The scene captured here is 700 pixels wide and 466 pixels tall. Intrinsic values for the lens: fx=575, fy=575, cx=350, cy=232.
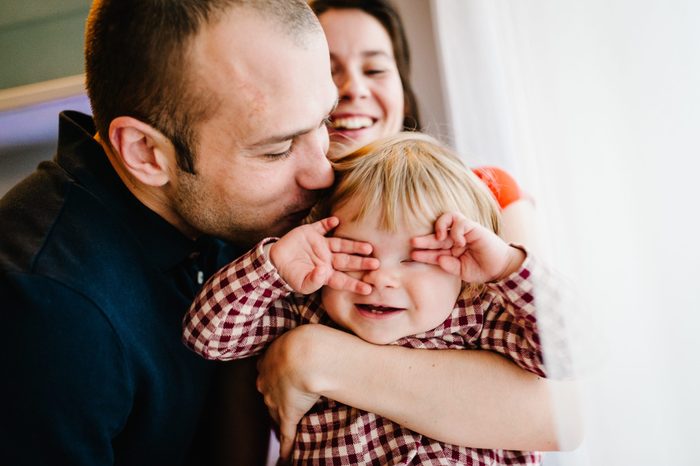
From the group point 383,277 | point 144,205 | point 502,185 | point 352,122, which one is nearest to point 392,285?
point 383,277

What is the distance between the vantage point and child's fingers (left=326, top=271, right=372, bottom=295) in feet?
2.90

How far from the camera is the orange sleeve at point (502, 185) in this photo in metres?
1.15

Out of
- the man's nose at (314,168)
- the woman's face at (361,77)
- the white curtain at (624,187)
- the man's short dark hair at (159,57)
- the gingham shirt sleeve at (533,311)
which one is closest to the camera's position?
the white curtain at (624,187)

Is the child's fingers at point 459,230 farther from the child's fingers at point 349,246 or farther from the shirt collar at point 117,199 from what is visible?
the shirt collar at point 117,199

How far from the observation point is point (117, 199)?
1059mm

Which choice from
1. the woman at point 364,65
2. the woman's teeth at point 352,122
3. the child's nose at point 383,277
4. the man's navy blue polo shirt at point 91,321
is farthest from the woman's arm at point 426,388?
the woman's teeth at point 352,122

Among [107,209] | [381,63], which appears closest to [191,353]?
[107,209]

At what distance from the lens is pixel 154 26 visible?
0.95 metres

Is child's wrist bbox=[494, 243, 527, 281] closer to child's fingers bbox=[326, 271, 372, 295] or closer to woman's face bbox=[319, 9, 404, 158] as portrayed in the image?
child's fingers bbox=[326, 271, 372, 295]

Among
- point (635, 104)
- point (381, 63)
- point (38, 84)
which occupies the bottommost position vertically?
point (635, 104)

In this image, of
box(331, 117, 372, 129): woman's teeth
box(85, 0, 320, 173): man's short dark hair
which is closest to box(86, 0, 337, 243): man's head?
box(85, 0, 320, 173): man's short dark hair

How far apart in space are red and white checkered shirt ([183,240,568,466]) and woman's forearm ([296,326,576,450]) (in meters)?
0.04

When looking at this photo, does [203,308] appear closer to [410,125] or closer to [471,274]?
[471,274]

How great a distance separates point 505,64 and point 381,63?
734mm
